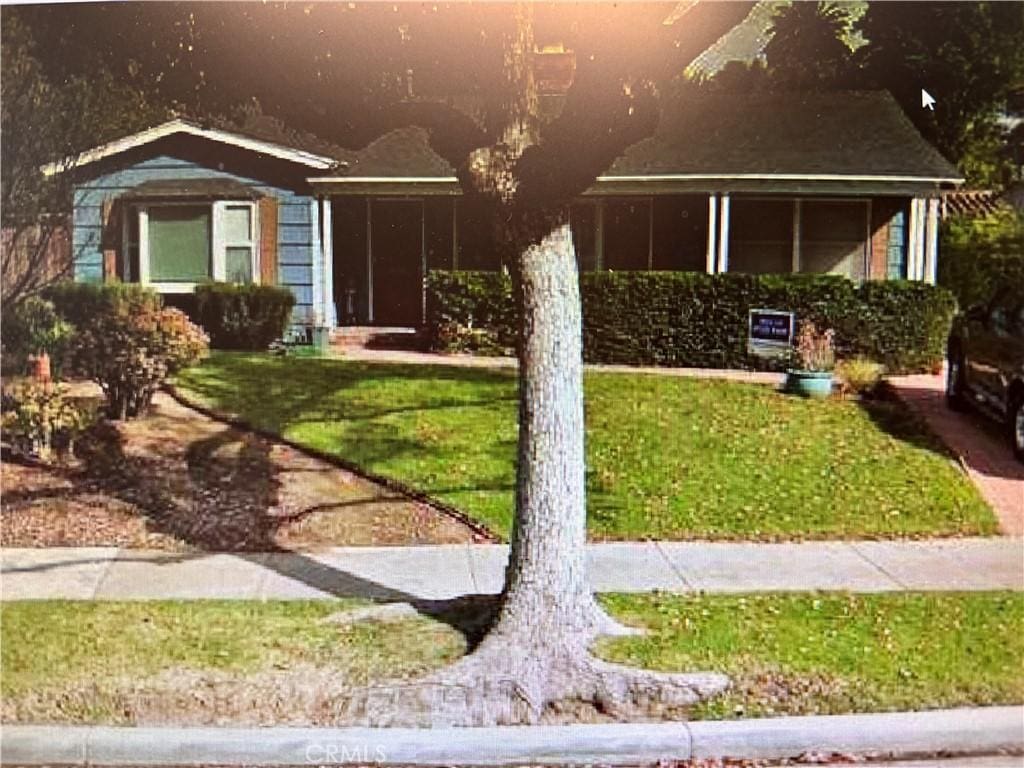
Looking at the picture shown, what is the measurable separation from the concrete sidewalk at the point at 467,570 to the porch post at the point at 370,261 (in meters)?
0.67

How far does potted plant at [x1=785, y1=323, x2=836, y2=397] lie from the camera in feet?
11.5

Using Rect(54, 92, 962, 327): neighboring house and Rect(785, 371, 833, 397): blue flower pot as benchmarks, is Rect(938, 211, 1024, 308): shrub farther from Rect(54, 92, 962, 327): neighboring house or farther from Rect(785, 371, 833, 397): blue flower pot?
Rect(785, 371, 833, 397): blue flower pot

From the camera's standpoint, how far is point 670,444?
362 cm

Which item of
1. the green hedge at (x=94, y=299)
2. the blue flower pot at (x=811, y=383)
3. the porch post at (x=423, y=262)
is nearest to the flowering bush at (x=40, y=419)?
the green hedge at (x=94, y=299)

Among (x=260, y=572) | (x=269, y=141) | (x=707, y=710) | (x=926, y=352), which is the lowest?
(x=707, y=710)

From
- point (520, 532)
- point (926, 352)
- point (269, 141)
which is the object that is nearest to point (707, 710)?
point (520, 532)

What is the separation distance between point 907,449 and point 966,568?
0.39 meters

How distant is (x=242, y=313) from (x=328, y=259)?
280 mm

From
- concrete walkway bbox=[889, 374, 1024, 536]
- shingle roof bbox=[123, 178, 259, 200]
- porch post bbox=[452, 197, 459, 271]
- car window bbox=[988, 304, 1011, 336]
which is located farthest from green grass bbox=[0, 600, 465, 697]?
car window bbox=[988, 304, 1011, 336]

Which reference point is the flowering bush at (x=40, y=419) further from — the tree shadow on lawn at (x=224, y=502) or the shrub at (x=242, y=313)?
the shrub at (x=242, y=313)

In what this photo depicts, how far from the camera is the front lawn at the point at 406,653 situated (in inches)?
124

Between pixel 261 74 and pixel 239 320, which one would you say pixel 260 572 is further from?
pixel 261 74

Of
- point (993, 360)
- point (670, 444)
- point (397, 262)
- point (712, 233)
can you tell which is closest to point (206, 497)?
point (397, 262)

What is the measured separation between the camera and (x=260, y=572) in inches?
140
